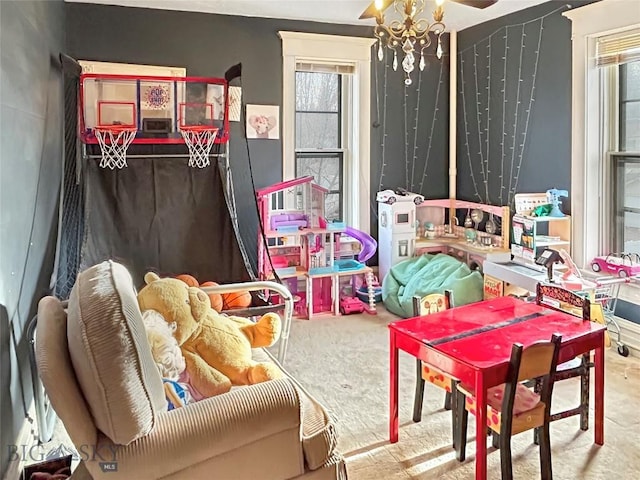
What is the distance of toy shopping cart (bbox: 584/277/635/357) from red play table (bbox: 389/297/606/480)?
108 centimetres

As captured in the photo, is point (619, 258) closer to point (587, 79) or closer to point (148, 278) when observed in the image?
point (587, 79)

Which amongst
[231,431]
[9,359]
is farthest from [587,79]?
[9,359]

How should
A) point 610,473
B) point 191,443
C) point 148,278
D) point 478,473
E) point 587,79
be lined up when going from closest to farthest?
point 191,443 < point 478,473 < point 610,473 < point 148,278 < point 587,79

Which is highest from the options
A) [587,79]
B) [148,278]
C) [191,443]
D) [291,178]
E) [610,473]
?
[587,79]

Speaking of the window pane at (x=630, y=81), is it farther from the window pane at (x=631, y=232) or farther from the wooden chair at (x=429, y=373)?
the wooden chair at (x=429, y=373)

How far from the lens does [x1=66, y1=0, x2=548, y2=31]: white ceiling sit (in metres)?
4.33

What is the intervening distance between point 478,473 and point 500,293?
2233 millimetres

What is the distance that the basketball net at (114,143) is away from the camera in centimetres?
390

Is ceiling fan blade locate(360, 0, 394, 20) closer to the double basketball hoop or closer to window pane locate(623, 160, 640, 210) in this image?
the double basketball hoop

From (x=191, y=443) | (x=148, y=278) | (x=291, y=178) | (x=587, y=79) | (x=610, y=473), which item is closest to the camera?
(x=191, y=443)

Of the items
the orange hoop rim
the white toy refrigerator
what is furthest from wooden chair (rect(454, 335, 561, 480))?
the orange hoop rim

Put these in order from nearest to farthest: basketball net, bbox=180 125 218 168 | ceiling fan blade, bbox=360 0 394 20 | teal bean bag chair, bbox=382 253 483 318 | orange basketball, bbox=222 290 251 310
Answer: ceiling fan blade, bbox=360 0 394 20 < orange basketball, bbox=222 290 251 310 < basketball net, bbox=180 125 218 168 < teal bean bag chair, bbox=382 253 483 318

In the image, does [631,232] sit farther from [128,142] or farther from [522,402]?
[128,142]

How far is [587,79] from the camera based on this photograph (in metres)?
3.99
